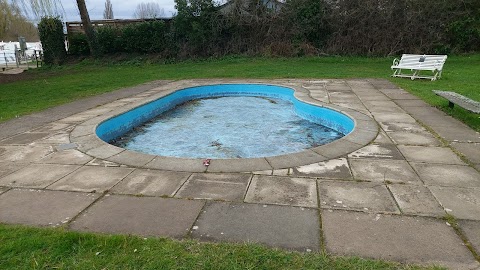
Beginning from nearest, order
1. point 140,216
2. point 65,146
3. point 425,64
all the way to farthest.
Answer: point 140,216
point 65,146
point 425,64

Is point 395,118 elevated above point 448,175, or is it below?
above

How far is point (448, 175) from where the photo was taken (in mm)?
3102

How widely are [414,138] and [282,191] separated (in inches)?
95.6

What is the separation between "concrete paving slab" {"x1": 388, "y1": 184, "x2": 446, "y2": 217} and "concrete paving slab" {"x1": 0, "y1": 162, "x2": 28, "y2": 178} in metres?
3.77

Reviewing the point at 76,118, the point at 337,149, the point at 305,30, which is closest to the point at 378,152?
the point at 337,149

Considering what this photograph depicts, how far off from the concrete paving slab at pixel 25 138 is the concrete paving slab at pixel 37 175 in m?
1.13

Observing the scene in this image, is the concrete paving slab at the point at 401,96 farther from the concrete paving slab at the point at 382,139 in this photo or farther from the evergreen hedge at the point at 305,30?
the evergreen hedge at the point at 305,30

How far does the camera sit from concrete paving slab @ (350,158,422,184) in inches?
120

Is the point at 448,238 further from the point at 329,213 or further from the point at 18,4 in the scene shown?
the point at 18,4

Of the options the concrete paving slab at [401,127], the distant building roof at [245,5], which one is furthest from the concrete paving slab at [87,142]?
the distant building roof at [245,5]

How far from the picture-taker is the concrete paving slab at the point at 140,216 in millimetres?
2281

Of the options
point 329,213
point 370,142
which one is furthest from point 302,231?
point 370,142

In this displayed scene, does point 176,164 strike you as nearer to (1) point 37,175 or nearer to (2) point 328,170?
(1) point 37,175

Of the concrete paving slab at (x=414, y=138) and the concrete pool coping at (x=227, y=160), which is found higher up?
the concrete paving slab at (x=414, y=138)
